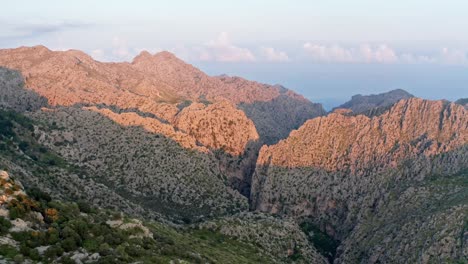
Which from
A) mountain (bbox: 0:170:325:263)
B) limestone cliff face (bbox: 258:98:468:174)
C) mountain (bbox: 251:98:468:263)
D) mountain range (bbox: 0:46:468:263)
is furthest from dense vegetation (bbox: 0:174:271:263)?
limestone cliff face (bbox: 258:98:468:174)

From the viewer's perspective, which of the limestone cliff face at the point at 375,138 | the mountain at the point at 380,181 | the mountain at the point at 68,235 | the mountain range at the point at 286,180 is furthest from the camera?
the limestone cliff face at the point at 375,138

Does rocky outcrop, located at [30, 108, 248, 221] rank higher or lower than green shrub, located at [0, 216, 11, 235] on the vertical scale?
lower

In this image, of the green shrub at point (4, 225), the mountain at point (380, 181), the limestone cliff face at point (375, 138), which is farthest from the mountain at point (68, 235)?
the limestone cliff face at point (375, 138)

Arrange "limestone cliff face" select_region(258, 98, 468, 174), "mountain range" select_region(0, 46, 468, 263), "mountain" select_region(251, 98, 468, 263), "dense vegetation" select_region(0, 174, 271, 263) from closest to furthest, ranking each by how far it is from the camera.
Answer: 1. "dense vegetation" select_region(0, 174, 271, 263)
2. "mountain range" select_region(0, 46, 468, 263)
3. "mountain" select_region(251, 98, 468, 263)
4. "limestone cliff face" select_region(258, 98, 468, 174)

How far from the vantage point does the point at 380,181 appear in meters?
157

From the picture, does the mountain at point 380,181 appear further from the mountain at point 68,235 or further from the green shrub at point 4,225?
the green shrub at point 4,225

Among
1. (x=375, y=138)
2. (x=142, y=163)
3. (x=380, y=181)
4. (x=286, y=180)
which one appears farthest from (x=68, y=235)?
(x=375, y=138)

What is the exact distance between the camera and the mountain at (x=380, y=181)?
120188 mm

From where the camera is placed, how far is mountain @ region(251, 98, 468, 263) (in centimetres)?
12019

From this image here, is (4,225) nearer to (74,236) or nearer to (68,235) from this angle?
(68,235)

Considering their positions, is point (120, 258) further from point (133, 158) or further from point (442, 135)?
point (442, 135)

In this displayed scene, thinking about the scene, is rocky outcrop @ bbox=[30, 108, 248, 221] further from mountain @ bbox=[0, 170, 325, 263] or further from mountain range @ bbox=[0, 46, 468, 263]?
mountain @ bbox=[0, 170, 325, 263]

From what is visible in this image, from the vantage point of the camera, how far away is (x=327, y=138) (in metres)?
186

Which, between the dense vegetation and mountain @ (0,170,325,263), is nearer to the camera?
mountain @ (0,170,325,263)
